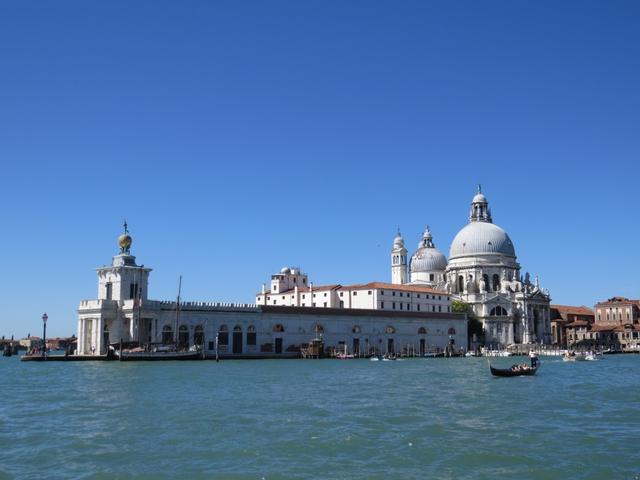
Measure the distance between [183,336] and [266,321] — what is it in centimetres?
810

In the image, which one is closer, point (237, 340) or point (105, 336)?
point (105, 336)

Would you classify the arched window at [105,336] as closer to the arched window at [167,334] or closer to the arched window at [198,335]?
the arched window at [167,334]

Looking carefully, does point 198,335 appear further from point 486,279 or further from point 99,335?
point 486,279

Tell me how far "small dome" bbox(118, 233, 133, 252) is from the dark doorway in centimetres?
1109

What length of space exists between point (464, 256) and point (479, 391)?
236 feet

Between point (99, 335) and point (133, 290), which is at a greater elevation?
point (133, 290)

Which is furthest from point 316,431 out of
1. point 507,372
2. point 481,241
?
point 481,241

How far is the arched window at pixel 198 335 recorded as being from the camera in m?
63.9

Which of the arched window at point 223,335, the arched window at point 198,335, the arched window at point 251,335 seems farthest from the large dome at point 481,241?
the arched window at point 198,335

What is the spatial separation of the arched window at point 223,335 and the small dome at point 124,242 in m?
10.0

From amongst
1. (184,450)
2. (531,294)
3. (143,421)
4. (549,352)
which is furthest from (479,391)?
(531,294)

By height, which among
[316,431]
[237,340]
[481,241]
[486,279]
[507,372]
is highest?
[481,241]

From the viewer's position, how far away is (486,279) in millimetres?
101188

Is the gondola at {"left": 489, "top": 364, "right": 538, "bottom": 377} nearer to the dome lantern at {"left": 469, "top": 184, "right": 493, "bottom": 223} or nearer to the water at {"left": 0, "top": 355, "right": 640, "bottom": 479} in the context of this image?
the water at {"left": 0, "top": 355, "right": 640, "bottom": 479}
